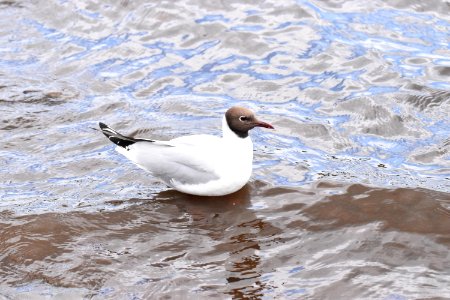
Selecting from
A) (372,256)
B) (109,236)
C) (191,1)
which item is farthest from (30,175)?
(191,1)

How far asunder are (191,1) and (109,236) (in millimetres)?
5875

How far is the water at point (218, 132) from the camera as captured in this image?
6066 mm

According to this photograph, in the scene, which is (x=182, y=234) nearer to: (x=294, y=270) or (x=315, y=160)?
Answer: (x=294, y=270)

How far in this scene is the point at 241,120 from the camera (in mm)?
7219

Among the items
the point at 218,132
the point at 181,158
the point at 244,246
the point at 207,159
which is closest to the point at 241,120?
the point at 207,159

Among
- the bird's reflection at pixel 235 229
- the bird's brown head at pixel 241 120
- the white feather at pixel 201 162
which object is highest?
the bird's brown head at pixel 241 120

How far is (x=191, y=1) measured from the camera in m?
11.8

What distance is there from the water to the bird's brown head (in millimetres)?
586

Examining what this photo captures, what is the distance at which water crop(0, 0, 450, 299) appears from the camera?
6066 mm

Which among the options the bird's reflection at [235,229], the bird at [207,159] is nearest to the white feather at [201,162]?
the bird at [207,159]

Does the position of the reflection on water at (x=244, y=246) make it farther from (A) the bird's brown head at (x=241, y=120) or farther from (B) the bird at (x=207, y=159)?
(A) the bird's brown head at (x=241, y=120)

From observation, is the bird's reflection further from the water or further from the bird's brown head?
the bird's brown head

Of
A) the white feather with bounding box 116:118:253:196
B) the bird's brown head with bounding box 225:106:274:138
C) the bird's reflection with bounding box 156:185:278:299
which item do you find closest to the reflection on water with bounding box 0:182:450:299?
the bird's reflection with bounding box 156:185:278:299

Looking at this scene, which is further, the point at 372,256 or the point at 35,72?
the point at 35,72
